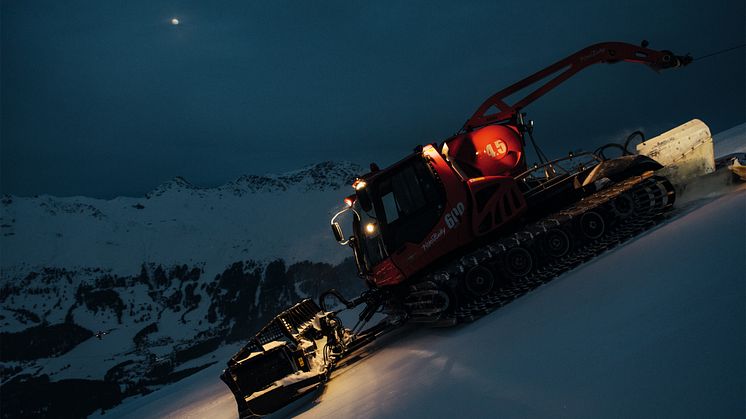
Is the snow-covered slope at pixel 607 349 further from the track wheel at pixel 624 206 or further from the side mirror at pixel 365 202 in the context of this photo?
the side mirror at pixel 365 202

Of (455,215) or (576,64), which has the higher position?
(576,64)

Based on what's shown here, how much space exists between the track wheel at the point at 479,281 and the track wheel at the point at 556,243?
1346 millimetres

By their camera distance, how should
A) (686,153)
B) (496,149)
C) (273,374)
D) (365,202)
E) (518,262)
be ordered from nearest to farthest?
(273,374) → (518,262) → (365,202) → (686,153) → (496,149)

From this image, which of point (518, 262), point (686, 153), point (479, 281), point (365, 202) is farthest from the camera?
point (686, 153)

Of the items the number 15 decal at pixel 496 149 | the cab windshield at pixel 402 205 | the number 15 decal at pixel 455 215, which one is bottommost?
the number 15 decal at pixel 455 215

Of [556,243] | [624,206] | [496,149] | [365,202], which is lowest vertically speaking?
[556,243]

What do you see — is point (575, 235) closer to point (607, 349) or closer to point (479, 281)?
point (479, 281)

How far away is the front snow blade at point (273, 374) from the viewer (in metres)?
6.89

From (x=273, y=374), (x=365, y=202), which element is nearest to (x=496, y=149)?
(x=365, y=202)

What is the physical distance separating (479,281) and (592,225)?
8.84 feet

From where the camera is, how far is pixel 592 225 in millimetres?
8352

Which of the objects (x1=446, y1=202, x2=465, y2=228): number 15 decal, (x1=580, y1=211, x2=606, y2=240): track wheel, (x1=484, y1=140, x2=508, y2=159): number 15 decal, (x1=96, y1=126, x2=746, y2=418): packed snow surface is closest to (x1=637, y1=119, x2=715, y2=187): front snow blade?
(x1=96, y1=126, x2=746, y2=418): packed snow surface

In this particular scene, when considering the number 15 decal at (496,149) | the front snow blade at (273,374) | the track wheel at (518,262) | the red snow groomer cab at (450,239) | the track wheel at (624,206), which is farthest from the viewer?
the number 15 decal at (496,149)

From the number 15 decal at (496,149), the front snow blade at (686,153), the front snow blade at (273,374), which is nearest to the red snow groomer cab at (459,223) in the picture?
the front snow blade at (686,153)
